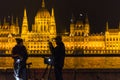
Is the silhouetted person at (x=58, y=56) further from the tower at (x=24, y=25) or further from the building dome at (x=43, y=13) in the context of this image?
the building dome at (x=43, y=13)

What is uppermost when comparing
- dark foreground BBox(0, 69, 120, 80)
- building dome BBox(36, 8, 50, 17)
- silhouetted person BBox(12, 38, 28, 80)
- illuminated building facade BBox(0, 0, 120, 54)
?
Answer: building dome BBox(36, 8, 50, 17)

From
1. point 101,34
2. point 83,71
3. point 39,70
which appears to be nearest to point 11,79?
point 39,70

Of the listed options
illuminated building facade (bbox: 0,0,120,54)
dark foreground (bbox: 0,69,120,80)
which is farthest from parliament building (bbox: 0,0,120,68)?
dark foreground (bbox: 0,69,120,80)

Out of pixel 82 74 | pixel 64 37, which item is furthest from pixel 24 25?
pixel 82 74

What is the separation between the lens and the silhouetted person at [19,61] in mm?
10297

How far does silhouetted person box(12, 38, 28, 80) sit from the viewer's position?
10.3 meters

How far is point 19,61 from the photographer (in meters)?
10.3

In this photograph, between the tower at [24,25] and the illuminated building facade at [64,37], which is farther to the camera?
the tower at [24,25]

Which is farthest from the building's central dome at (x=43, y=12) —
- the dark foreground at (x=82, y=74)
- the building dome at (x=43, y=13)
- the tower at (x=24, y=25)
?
the dark foreground at (x=82, y=74)

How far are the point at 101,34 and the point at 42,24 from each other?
10631 millimetres

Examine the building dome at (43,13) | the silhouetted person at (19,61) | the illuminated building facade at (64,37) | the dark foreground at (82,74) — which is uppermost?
the building dome at (43,13)

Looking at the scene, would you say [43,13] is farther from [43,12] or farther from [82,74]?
[82,74]

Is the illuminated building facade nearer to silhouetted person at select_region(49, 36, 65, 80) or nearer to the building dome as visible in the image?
the building dome

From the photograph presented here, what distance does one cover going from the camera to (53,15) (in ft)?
272
